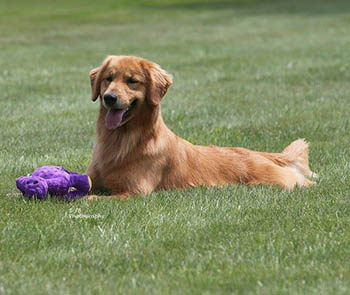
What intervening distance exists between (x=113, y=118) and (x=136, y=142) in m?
0.30

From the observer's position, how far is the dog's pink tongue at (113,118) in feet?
20.8

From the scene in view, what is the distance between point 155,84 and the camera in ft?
21.3

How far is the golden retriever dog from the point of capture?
6.41 metres

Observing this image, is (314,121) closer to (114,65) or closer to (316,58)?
(114,65)

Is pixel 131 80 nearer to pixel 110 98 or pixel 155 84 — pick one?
pixel 155 84

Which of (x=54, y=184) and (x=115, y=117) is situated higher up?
(x=115, y=117)

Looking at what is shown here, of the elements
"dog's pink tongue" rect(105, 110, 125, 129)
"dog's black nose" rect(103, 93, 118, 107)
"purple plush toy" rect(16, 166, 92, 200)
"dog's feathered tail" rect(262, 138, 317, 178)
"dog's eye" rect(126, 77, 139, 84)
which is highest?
"dog's eye" rect(126, 77, 139, 84)

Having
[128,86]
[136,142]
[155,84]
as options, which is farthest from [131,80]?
[136,142]

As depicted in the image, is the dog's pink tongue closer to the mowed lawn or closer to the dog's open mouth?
the dog's open mouth

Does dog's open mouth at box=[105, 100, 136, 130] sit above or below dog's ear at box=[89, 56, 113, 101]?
below

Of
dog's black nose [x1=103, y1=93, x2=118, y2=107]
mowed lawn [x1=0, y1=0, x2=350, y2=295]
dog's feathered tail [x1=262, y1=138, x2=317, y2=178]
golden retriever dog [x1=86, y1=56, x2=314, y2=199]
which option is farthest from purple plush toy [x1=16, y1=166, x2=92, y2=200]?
dog's feathered tail [x1=262, y1=138, x2=317, y2=178]

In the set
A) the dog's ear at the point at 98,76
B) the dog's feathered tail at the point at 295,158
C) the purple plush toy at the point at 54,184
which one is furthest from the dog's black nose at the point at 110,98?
the dog's feathered tail at the point at 295,158

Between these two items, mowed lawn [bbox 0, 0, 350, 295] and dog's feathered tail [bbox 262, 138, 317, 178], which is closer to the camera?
mowed lawn [bbox 0, 0, 350, 295]

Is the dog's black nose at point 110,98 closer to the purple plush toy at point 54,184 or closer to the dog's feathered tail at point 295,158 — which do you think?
the purple plush toy at point 54,184
